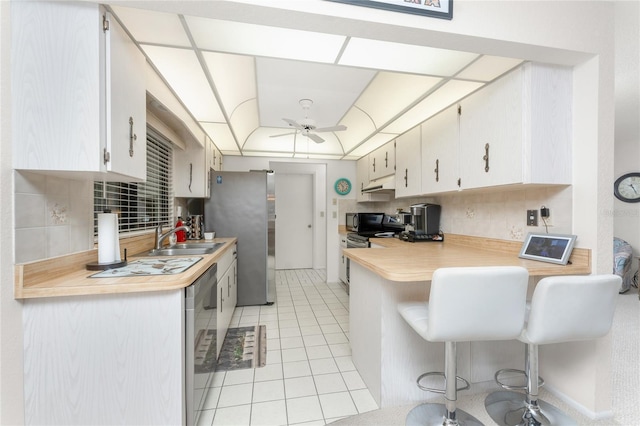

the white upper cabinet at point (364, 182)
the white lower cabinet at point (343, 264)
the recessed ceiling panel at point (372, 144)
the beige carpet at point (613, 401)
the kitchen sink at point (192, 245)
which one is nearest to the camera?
the beige carpet at point (613, 401)

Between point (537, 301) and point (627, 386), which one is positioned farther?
point (627, 386)

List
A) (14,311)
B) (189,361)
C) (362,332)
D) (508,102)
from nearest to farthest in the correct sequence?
(14,311), (189,361), (508,102), (362,332)

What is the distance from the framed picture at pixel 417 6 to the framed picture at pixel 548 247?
57.4 inches

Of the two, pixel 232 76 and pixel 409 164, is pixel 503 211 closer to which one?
pixel 409 164

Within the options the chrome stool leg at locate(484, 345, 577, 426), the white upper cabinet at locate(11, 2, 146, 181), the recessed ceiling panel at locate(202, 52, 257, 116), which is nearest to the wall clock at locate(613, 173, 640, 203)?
the chrome stool leg at locate(484, 345, 577, 426)

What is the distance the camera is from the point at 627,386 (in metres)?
1.80

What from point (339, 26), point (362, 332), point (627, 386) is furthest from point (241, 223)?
point (627, 386)

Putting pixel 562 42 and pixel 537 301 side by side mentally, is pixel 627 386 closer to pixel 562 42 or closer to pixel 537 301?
pixel 537 301

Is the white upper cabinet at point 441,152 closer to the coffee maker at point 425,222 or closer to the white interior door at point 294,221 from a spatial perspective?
the coffee maker at point 425,222

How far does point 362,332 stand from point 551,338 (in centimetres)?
108

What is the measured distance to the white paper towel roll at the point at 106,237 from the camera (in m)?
1.53

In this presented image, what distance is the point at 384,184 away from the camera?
3.53 metres

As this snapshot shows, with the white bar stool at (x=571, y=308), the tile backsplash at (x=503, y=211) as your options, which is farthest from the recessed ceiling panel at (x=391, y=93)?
the white bar stool at (x=571, y=308)

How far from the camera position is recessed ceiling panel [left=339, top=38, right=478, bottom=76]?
5.27ft
